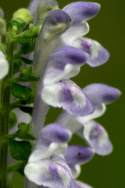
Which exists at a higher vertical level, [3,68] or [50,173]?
[3,68]

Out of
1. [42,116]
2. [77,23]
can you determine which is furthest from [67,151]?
[77,23]

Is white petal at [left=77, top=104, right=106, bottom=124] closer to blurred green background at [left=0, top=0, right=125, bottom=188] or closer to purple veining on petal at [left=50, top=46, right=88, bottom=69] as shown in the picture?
purple veining on petal at [left=50, top=46, right=88, bottom=69]

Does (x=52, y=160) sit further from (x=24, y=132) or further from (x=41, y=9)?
(x=41, y=9)

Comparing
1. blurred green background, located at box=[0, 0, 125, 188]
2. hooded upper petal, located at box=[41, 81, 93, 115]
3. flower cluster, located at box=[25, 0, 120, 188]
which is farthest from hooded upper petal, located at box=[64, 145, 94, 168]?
blurred green background, located at box=[0, 0, 125, 188]

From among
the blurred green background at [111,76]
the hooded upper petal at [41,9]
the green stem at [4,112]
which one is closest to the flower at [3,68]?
the green stem at [4,112]

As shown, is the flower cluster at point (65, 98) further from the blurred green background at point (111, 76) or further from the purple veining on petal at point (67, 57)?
the blurred green background at point (111, 76)

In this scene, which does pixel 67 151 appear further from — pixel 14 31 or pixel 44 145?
pixel 14 31

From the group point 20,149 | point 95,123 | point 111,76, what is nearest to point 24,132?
point 20,149
